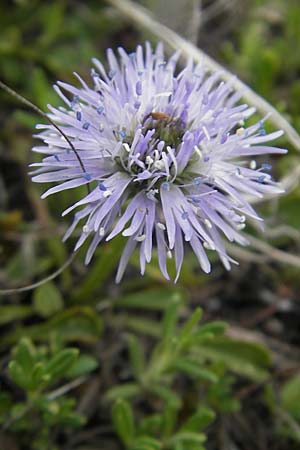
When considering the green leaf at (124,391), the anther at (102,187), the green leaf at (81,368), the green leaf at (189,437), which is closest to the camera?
the anther at (102,187)

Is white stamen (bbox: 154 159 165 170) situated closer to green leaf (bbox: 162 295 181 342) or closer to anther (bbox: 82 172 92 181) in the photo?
anther (bbox: 82 172 92 181)

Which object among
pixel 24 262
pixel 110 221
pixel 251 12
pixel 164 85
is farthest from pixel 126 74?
pixel 251 12

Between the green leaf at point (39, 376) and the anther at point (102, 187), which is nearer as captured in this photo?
the anther at point (102, 187)

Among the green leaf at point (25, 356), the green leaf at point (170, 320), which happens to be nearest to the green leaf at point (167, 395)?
the green leaf at point (170, 320)

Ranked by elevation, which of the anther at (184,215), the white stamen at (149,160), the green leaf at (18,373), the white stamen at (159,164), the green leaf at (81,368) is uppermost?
the white stamen at (149,160)

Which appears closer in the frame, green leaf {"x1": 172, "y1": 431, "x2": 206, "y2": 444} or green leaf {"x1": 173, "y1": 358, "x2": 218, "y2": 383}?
green leaf {"x1": 172, "y1": 431, "x2": 206, "y2": 444}

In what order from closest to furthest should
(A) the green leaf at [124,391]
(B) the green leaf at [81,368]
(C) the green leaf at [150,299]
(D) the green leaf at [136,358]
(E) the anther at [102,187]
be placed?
(E) the anther at [102,187] → (B) the green leaf at [81,368] → (A) the green leaf at [124,391] → (D) the green leaf at [136,358] → (C) the green leaf at [150,299]

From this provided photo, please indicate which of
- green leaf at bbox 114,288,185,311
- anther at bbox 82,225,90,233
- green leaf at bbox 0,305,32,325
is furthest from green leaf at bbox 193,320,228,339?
green leaf at bbox 0,305,32,325

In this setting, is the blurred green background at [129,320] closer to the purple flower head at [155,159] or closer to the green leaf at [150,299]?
the green leaf at [150,299]

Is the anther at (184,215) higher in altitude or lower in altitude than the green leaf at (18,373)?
higher
